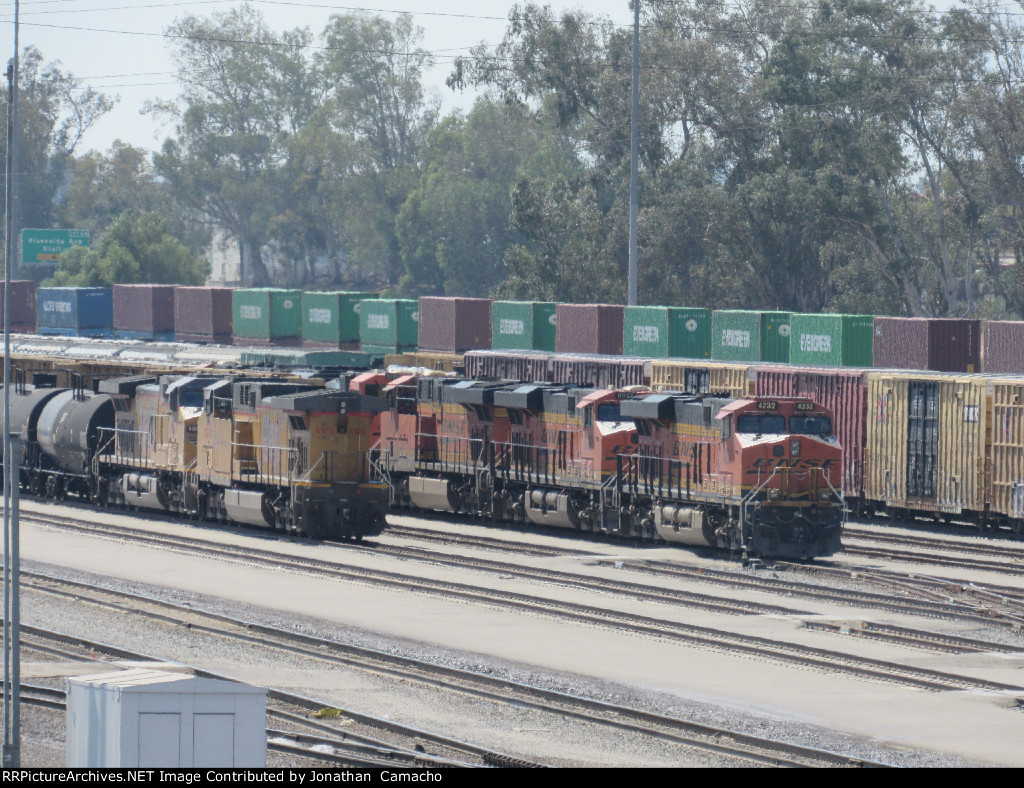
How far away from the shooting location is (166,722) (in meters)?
11.5

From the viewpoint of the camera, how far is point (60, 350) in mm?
52219

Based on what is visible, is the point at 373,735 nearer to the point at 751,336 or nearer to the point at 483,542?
the point at 483,542

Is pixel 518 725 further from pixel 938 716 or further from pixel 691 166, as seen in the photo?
pixel 691 166

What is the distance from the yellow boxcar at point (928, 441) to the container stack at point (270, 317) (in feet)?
98.3

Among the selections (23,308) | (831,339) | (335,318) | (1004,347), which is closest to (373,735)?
(1004,347)

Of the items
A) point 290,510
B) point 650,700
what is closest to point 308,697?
point 650,700

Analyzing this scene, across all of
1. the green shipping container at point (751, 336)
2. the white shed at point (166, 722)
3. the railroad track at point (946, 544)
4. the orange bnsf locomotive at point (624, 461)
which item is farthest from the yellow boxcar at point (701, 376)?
the white shed at point (166, 722)

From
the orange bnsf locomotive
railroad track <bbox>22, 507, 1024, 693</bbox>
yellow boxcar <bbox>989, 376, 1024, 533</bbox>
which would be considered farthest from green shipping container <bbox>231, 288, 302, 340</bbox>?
yellow boxcar <bbox>989, 376, 1024, 533</bbox>

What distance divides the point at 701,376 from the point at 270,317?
26.2 meters

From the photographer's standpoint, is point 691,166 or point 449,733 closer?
point 449,733

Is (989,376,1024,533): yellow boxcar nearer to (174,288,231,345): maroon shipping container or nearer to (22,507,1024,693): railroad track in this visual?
(22,507,1024,693): railroad track

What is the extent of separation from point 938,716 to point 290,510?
18.5 m

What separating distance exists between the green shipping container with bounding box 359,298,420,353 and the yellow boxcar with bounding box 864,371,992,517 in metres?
23.3

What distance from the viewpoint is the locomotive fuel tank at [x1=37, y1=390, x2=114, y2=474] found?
38688 millimetres
